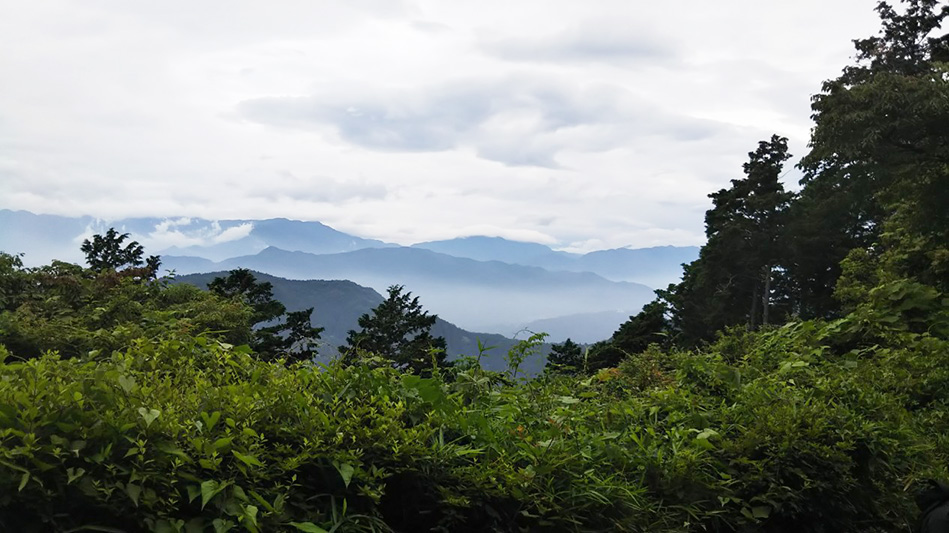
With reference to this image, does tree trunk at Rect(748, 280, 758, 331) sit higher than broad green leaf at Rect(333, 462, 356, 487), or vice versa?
tree trunk at Rect(748, 280, 758, 331)

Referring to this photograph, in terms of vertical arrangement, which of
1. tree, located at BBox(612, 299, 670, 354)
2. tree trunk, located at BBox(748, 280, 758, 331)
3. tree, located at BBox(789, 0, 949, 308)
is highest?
tree, located at BBox(789, 0, 949, 308)

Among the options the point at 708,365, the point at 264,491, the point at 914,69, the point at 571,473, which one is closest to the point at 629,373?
the point at 708,365

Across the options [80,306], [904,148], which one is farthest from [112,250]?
[904,148]

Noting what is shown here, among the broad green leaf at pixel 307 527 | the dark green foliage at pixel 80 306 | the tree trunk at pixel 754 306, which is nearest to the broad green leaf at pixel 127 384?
the broad green leaf at pixel 307 527

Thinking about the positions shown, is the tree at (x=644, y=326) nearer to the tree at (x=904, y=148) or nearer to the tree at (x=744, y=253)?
the tree at (x=744, y=253)

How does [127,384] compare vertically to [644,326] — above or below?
above

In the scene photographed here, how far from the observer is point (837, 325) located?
5422 mm

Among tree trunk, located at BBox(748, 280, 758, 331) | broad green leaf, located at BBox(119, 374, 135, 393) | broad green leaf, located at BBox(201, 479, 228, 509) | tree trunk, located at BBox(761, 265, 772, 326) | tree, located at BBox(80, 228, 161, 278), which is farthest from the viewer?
tree trunk, located at BBox(748, 280, 758, 331)

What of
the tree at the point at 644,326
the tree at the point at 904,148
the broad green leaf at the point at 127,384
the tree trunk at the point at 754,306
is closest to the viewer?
the broad green leaf at the point at 127,384

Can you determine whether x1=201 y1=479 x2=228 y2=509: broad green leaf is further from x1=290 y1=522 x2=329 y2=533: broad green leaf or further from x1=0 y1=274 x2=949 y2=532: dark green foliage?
x1=290 y1=522 x2=329 y2=533: broad green leaf

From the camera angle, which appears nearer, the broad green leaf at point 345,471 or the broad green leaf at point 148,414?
the broad green leaf at point 148,414

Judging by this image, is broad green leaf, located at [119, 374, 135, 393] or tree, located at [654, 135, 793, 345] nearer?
broad green leaf, located at [119, 374, 135, 393]

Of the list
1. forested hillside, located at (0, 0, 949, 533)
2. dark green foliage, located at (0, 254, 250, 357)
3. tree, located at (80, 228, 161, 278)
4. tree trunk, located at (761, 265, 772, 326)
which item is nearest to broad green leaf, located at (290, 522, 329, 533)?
forested hillside, located at (0, 0, 949, 533)

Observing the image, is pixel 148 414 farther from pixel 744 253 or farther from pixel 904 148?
pixel 744 253
